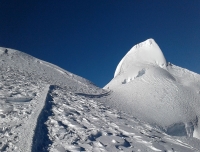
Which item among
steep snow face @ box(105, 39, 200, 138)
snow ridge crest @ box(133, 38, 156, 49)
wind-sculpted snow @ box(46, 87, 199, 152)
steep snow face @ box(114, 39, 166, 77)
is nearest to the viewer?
wind-sculpted snow @ box(46, 87, 199, 152)

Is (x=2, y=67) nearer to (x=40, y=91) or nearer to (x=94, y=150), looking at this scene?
(x=40, y=91)

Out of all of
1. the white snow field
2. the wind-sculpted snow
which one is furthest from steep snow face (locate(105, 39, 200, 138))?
the wind-sculpted snow

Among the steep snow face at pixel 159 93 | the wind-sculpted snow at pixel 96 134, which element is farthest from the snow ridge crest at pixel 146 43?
the wind-sculpted snow at pixel 96 134

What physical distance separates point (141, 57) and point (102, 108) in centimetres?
745

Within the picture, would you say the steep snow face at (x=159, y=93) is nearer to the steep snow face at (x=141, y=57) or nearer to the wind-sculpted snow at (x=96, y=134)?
the steep snow face at (x=141, y=57)

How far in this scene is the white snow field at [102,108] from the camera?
10.9 ft

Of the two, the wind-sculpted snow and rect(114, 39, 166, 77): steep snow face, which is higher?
rect(114, 39, 166, 77): steep snow face

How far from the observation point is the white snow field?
3.33 meters

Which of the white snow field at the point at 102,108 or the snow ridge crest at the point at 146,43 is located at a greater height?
the snow ridge crest at the point at 146,43

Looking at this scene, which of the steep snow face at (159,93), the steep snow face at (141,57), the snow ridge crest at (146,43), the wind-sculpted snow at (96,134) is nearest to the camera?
the wind-sculpted snow at (96,134)

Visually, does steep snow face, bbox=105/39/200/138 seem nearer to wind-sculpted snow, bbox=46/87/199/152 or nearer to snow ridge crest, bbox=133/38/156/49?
snow ridge crest, bbox=133/38/156/49

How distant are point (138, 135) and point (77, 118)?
1.48 meters

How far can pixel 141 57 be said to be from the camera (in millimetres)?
12500

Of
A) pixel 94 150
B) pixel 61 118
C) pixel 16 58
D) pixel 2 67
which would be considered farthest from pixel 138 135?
pixel 16 58
